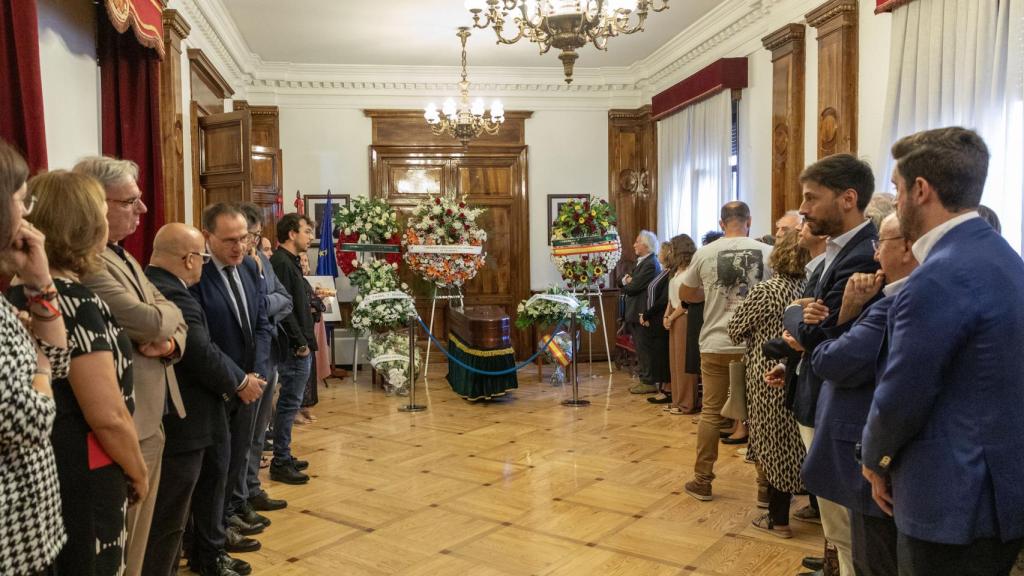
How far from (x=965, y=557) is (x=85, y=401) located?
1994 millimetres

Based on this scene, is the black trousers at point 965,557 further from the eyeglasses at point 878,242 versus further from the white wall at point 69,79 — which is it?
the white wall at point 69,79

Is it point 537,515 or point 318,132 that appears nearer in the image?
point 537,515

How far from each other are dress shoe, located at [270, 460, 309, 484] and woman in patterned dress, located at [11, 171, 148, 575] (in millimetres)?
2742

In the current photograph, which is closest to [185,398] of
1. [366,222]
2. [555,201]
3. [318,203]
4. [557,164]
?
[366,222]

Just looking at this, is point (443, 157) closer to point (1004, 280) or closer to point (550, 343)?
point (550, 343)

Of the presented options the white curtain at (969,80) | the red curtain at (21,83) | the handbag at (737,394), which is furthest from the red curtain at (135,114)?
the white curtain at (969,80)

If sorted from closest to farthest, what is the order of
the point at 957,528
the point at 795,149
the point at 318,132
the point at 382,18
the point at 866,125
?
1. the point at 957,528
2. the point at 866,125
3. the point at 795,149
4. the point at 382,18
5. the point at 318,132

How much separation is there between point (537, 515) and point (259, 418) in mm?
1441

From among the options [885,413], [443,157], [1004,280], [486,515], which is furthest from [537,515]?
[443,157]

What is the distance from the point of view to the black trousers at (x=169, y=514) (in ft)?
8.82

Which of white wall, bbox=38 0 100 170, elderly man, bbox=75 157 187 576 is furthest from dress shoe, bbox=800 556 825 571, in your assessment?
white wall, bbox=38 0 100 170

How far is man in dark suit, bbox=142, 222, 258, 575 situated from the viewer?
2.71 metres

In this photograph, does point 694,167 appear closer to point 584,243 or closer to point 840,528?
point 584,243

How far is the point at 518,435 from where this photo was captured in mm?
5918
